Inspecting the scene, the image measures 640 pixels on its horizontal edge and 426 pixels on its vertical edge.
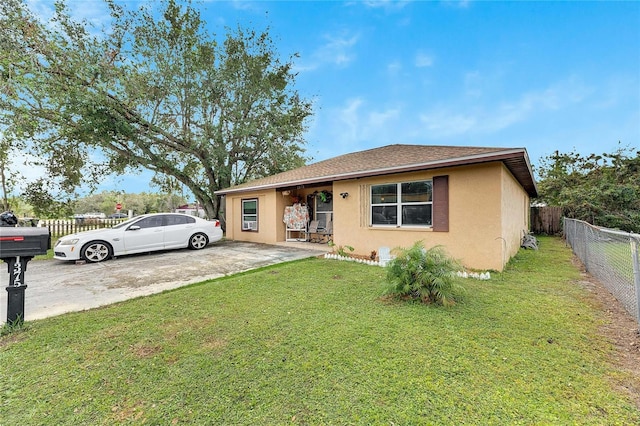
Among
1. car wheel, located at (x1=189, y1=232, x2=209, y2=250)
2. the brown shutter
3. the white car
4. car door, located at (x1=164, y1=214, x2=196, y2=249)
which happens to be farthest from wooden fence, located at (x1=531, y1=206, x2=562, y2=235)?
car door, located at (x1=164, y1=214, x2=196, y2=249)

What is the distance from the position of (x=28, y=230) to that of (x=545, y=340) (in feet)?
20.2

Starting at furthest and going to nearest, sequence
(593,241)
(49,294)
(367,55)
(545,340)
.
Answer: (367,55) → (593,241) → (49,294) → (545,340)

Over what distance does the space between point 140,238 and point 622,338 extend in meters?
10.6

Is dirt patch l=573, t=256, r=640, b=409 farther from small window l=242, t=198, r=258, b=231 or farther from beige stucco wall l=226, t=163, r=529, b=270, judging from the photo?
small window l=242, t=198, r=258, b=231

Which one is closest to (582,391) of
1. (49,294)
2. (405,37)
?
(49,294)

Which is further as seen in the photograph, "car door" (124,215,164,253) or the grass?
"car door" (124,215,164,253)

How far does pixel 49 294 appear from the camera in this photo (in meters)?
4.88

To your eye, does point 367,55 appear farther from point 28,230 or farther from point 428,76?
point 28,230

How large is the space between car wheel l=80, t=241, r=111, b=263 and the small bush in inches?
320

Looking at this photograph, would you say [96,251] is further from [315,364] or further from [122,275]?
[315,364]

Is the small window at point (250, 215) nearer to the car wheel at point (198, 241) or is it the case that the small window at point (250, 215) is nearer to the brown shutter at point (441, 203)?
the car wheel at point (198, 241)

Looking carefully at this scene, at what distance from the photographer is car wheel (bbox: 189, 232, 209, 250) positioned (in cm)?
983

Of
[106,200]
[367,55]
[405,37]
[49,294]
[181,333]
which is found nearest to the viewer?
[181,333]

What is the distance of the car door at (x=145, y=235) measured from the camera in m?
8.38
